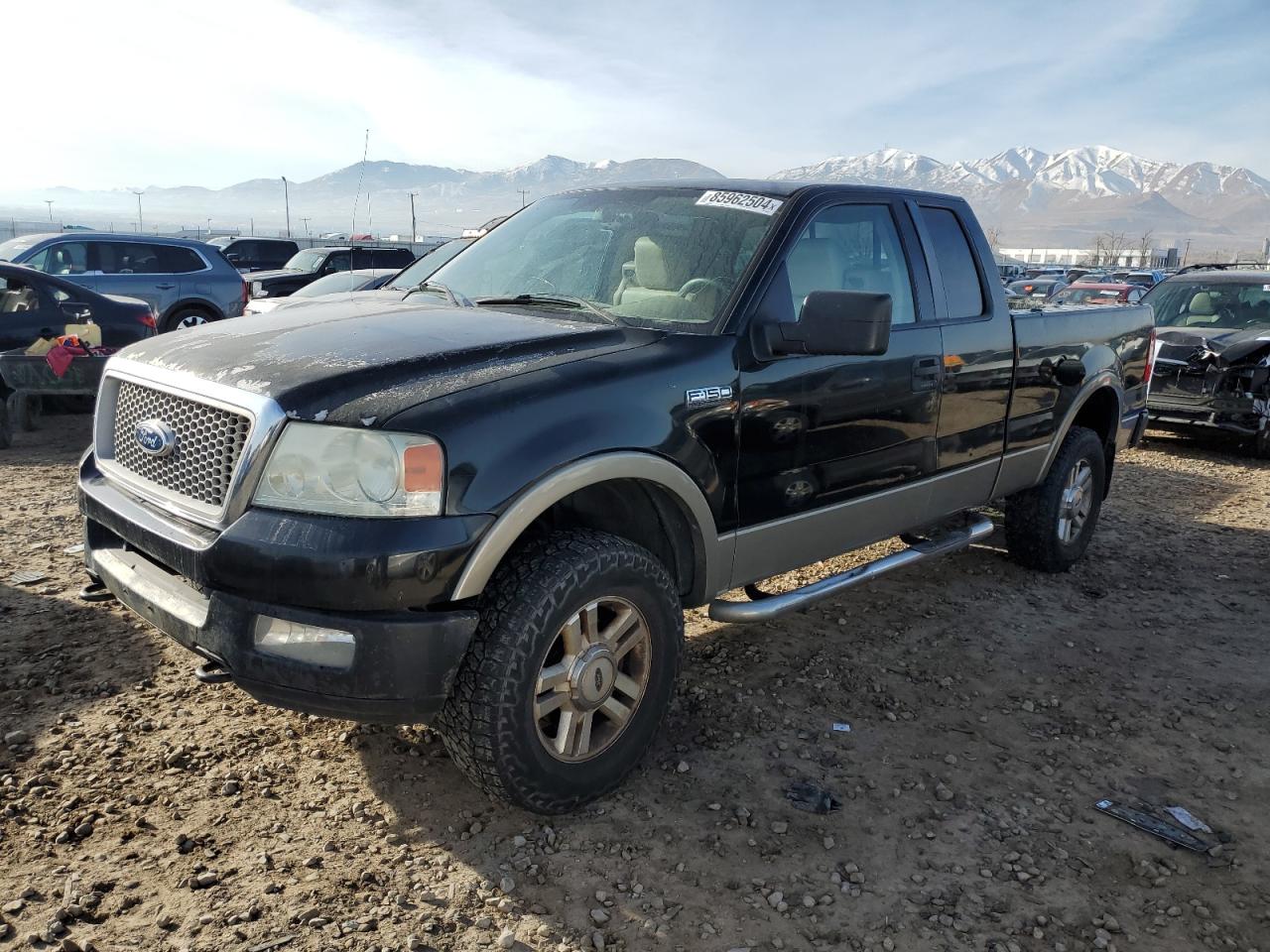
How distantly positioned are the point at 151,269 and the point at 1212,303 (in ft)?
41.2

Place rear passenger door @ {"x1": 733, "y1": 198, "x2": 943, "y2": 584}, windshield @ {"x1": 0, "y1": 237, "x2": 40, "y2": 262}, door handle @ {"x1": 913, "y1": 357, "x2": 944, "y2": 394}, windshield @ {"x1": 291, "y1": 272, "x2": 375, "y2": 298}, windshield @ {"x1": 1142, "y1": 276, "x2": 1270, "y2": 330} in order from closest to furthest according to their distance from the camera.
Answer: rear passenger door @ {"x1": 733, "y1": 198, "x2": 943, "y2": 584}
door handle @ {"x1": 913, "y1": 357, "x2": 944, "y2": 394}
windshield @ {"x1": 1142, "y1": 276, "x2": 1270, "y2": 330}
windshield @ {"x1": 291, "y1": 272, "x2": 375, "y2": 298}
windshield @ {"x1": 0, "y1": 237, "x2": 40, "y2": 262}

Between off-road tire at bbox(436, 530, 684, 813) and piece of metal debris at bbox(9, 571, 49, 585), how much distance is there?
3.03 m

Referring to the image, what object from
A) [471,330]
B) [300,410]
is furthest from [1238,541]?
[300,410]

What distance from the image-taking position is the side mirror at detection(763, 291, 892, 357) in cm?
308

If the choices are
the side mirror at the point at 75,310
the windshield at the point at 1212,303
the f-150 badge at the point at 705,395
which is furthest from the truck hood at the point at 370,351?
the windshield at the point at 1212,303

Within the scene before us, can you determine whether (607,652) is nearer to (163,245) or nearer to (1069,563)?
(1069,563)

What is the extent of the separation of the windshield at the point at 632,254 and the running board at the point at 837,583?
39.2 inches

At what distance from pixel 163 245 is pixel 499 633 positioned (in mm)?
12259

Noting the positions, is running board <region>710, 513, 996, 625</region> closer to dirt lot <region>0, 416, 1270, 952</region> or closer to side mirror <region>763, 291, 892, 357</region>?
dirt lot <region>0, 416, 1270, 952</region>

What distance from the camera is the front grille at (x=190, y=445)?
2686mm

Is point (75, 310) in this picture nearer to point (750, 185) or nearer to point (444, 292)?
point (444, 292)

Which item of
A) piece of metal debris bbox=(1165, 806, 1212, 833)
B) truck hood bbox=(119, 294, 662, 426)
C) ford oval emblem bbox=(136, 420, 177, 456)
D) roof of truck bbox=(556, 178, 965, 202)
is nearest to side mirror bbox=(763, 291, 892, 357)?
truck hood bbox=(119, 294, 662, 426)

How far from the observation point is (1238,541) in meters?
6.59

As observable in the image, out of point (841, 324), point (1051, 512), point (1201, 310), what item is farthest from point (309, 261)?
point (841, 324)
